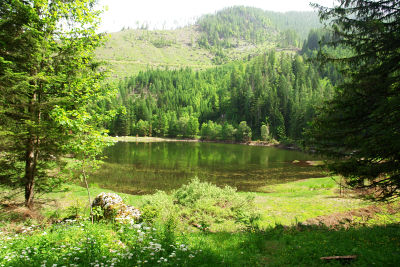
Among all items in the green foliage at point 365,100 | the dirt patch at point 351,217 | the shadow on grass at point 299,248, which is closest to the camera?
the shadow on grass at point 299,248

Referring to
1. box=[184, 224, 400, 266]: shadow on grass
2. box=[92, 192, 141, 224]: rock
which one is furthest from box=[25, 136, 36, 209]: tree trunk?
box=[184, 224, 400, 266]: shadow on grass

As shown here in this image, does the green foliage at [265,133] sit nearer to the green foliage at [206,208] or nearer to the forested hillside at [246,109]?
the forested hillside at [246,109]

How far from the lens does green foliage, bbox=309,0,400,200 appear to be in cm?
728

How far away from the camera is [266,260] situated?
7.00m

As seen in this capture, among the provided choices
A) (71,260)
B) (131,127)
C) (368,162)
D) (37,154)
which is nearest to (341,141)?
(368,162)

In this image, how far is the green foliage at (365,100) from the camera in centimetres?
728

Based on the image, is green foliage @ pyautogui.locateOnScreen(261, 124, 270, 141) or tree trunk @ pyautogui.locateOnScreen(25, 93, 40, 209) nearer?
tree trunk @ pyautogui.locateOnScreen(25, 93, 40, 209)

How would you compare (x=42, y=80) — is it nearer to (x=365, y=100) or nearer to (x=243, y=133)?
(x=365, y=100)

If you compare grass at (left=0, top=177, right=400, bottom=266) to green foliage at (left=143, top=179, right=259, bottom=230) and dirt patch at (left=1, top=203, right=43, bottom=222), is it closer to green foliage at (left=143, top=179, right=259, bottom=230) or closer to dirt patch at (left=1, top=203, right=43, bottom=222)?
dirt patch at (left=1, top=203, right=43, bottom=222)

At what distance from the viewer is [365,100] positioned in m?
7.83

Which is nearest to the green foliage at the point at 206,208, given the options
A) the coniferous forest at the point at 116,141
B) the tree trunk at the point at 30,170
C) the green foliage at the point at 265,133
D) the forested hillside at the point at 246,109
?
the coniferous forest at the point at 116,141

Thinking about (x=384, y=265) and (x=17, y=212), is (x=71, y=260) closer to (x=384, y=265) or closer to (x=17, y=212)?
(x=17, y=212)

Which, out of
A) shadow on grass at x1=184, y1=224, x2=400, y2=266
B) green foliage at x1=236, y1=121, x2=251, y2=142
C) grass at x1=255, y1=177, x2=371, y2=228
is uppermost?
shadow on grass at x1=184, y1=224, x2=400, y2=266

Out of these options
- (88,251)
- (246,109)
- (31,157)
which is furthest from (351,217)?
(246,109)
